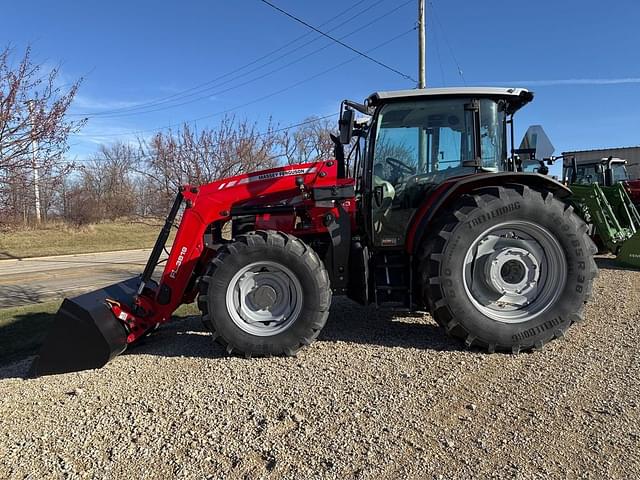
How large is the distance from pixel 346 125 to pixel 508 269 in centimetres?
199

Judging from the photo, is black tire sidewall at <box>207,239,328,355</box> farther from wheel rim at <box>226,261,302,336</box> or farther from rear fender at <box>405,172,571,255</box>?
A: rear fender at <box>405,172,571,255</box>

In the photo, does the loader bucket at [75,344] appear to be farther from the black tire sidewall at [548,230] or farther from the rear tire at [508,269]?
the black tire sidewall at [548,230]

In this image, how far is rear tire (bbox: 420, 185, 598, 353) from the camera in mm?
4094

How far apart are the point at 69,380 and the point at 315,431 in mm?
2279

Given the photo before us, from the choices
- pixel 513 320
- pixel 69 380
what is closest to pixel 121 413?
pixel 69 380

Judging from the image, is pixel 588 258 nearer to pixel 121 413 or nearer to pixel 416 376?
pixel 416 376

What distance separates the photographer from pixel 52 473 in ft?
8.48

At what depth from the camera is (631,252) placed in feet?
27.9

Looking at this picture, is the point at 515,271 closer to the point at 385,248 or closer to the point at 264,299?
the point at 385,248

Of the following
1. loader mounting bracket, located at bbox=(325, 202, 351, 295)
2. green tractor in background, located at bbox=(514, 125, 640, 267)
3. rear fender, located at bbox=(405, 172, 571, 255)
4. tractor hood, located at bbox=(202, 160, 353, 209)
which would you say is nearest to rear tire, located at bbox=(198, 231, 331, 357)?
loader mounting bracket, located at bbox=(325, 202, 351, 295)

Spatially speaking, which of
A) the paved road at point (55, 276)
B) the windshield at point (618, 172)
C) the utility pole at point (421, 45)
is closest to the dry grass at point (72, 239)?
the paved road at point (55, 276)

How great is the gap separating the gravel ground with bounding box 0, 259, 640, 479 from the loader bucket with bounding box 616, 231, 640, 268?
15.4 ft

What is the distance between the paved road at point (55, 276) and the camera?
9542mm

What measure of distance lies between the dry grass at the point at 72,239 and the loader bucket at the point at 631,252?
14.7 metres
